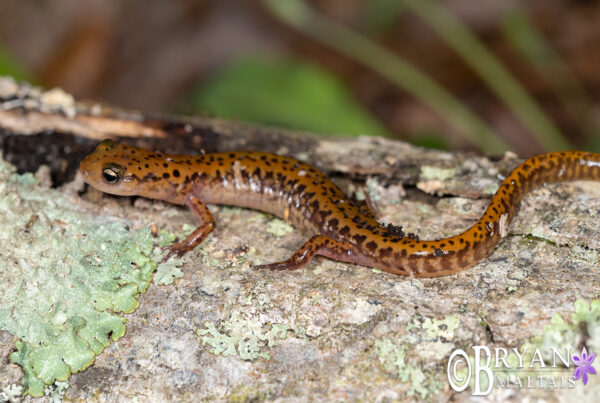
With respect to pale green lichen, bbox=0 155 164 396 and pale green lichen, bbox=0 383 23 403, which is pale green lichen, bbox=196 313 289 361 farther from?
pale green lichen, bbox=0 383 23 403

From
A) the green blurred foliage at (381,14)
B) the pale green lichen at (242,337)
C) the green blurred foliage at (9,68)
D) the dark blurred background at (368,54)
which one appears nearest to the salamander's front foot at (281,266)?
the pale green lichen at (242,337)

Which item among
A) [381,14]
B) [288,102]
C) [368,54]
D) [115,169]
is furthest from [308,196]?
[381,14]

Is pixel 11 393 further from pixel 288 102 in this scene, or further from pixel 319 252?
pixel 288 102

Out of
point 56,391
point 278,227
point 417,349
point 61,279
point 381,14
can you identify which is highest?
point 381,14

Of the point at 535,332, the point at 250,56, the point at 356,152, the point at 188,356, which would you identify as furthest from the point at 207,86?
the point at 535,332


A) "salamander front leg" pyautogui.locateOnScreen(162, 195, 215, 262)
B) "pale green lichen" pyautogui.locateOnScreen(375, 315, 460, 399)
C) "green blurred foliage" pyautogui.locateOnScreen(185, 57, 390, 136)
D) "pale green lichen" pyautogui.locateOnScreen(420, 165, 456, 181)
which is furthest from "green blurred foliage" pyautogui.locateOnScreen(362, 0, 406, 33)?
"pale green lichen" pyautogui.locateOnScreen(375, 315, 460, 399)

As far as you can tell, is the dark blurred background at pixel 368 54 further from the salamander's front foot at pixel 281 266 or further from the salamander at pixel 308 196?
the salamander's front foot at pixel 281 266
